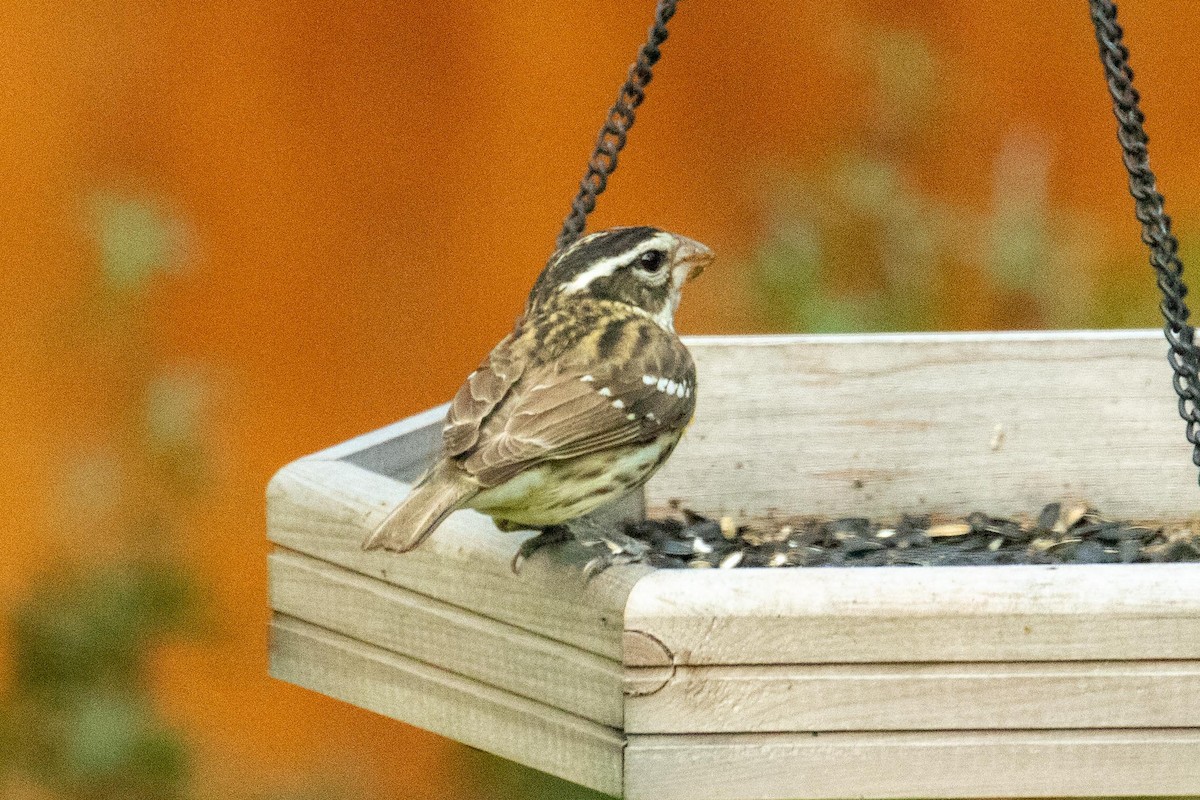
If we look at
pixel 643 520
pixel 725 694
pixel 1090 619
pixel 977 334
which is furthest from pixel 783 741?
pixel 977 334

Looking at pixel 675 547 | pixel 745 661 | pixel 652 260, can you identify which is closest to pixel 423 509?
pixel 745 661

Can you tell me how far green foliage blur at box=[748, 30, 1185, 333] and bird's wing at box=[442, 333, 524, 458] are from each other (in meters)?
1.67

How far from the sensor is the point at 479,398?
8.45 feet

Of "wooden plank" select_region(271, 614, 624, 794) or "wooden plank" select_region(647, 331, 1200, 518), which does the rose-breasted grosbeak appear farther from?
"wooden plank" select_region(647, 331, 1200, 518)

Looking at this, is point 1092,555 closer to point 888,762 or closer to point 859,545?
point 859,545

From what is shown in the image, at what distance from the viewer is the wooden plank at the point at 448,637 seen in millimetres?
2303

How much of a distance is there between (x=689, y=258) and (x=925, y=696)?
3.23 feet

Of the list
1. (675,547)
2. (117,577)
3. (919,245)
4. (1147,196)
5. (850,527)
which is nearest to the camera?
(1147,196)

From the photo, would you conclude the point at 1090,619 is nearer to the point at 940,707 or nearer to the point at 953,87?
the point at 940,707

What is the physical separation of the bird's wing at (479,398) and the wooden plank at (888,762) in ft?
1.62

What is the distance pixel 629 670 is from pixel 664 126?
2276 mm

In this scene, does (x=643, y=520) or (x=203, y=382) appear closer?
(x=643, y=520)

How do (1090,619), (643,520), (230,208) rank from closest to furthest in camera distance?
(1090,619)
(643,520)
(230,208)

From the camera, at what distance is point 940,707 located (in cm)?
221
